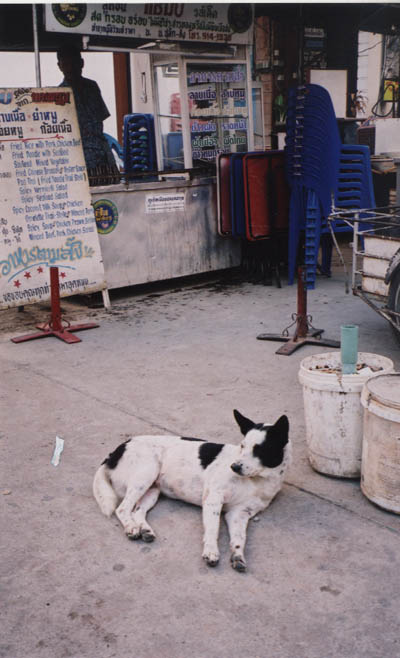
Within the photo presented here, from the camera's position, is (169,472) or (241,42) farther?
(241,42)

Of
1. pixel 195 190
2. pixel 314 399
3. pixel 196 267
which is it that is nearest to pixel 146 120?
pixel 195 190

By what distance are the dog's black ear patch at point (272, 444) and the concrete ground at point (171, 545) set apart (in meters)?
0.34

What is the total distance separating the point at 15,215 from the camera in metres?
6.85

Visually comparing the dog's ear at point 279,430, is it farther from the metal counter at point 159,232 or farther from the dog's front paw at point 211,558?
the metal counter at point 159,232

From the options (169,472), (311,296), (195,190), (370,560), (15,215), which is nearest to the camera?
(370,560)

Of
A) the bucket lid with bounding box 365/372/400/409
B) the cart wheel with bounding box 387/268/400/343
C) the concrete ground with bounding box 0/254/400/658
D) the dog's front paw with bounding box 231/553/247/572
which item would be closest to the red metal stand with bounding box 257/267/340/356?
the concrete ground with bounding box 0/254/400/658

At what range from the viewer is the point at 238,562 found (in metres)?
3.00

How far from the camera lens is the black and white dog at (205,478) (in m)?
3.24

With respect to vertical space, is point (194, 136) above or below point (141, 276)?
above

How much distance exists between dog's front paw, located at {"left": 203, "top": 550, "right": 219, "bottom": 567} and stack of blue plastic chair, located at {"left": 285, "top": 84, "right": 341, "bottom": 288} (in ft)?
18.7

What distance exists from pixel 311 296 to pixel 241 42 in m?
3.49

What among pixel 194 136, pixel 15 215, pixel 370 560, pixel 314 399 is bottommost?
pixel 370 560

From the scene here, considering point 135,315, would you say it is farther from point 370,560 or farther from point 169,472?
point 370,560

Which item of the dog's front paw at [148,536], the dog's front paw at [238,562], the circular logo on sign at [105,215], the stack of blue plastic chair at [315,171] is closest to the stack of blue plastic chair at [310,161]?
the stack of blue plastic chair at [315,171]
